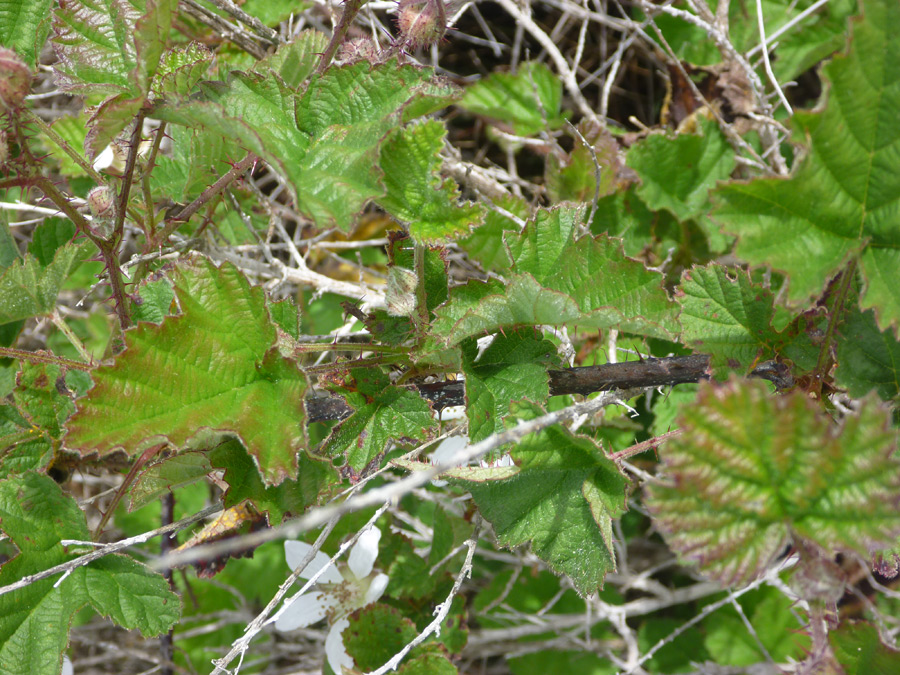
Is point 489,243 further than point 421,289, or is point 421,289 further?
point 489,243

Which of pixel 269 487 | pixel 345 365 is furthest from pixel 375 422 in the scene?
pixel 269 487

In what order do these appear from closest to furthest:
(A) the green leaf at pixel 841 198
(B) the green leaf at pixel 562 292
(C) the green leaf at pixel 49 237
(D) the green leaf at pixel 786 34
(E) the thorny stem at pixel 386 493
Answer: (E) the thorny stem at pixel 386 493 → (A) the green leaf at pixel 841 198 → (B) the green leaf at pixel 562 292 → (C) the green leaf at pixel 49 237 → (D) the green leaf at pixel 786 34

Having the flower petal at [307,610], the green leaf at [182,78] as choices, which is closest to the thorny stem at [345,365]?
the green leaf at [182,78]

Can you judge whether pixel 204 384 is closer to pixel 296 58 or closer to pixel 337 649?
pixel 296 58

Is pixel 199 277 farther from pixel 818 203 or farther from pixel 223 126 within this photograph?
pixel 818 203

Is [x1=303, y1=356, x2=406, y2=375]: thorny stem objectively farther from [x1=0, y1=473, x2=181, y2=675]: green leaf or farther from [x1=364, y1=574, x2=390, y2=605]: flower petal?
[x1=364, y1=574, x2=390, y2=605]: flower petal

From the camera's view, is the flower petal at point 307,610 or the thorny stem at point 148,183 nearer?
the thorny stem at point 148,183

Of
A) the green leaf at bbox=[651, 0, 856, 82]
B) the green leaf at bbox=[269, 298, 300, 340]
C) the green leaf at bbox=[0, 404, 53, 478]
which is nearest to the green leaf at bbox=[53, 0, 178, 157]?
the green leaf at bbox=[269, 298, 300, 340]

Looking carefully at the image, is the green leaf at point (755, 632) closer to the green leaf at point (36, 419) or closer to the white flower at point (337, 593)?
the white flower at point (337, 593)
